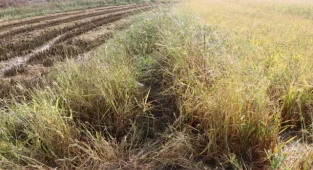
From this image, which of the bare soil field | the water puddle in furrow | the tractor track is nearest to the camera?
the bare soil field

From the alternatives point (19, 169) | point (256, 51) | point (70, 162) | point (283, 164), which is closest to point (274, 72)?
point (256, 51)

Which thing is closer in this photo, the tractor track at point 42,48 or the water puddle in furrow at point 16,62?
the water puddle in furrow at point 16,62

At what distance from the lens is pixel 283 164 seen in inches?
57.9

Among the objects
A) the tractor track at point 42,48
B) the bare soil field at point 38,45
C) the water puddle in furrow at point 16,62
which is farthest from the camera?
the tractor track at point 42,48

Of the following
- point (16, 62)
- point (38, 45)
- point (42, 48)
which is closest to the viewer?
point (16, 62)

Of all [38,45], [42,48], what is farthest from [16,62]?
[38,45]

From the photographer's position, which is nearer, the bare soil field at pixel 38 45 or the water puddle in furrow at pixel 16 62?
the bare soil field at pixel 38 45

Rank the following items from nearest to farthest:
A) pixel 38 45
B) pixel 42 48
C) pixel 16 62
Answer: pixel 16 62, pixel 42 48, pixel 38 45

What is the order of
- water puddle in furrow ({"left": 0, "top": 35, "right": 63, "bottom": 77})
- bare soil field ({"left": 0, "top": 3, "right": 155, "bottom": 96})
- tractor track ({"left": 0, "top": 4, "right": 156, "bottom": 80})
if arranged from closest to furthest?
bare soil field ({"left": 0, "top": 3, "right": 155, "bottom": 96}) < water puddle in furrow ({"left": 0, "top": 35, "right": 63, "bottom": 77}) < tractor track ({"left": 0, "top": 4, "right": 156, "bottom": 80})

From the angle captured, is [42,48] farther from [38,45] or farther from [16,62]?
[16,62]

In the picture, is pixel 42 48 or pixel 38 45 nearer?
pixel 42 48

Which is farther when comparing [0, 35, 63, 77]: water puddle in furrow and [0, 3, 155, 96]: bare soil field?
[0, 35, 63, 77]: water puddle in furrow

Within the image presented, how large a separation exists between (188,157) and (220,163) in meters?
0.26

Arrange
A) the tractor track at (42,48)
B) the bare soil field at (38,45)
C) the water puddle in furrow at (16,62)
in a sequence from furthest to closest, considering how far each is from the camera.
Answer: the tractor track at (42,48) → the water puddle in furrow at (16,62) → the bare soil field at (38,45)
